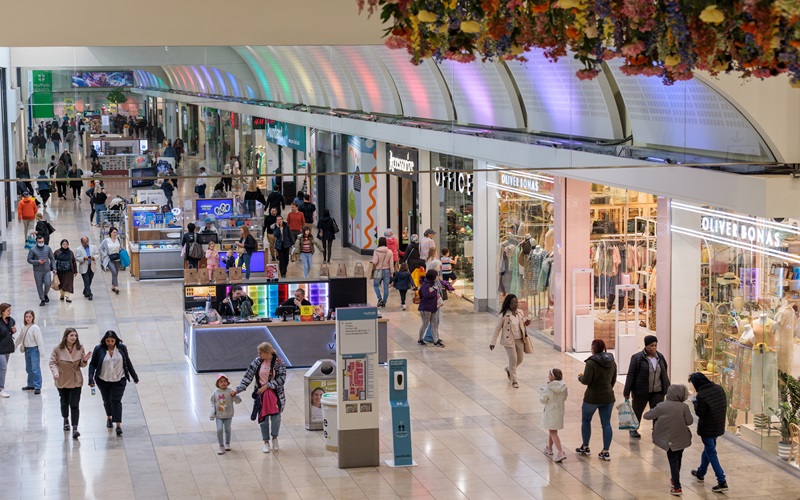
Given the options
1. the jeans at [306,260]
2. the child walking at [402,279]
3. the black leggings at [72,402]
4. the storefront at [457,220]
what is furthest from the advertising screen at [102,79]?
the jeans at [306,260]

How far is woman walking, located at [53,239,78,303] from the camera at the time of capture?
21922mm

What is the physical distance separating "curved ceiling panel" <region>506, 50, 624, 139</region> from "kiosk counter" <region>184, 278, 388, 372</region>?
149 inches

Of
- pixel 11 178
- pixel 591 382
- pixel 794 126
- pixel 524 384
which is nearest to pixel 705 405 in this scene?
pixel 591 382

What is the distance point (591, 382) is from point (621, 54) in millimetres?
7492

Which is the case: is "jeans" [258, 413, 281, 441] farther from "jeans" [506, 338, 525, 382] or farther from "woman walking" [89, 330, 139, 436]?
"jeans" [506, 338, 525, 382]

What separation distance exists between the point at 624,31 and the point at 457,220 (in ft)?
59.0

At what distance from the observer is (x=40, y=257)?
2203 cm

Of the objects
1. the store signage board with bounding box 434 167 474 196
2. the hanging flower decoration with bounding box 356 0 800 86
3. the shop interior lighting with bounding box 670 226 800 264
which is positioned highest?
the hanging flower decoration with bounding box 356 0 800 86

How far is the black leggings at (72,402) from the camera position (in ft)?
46.2

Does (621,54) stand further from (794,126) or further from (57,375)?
(57,375)

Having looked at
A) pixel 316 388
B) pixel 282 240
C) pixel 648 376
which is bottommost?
pixel 316 388

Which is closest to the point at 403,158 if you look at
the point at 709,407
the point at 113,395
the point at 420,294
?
the point at 420,294

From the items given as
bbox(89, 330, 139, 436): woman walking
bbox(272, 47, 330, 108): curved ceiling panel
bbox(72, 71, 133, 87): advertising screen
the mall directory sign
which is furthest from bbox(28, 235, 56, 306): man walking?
bbox(72, 71, 133, 87): advertising screen

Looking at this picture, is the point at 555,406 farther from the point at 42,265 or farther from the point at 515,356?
the point at 42,265
